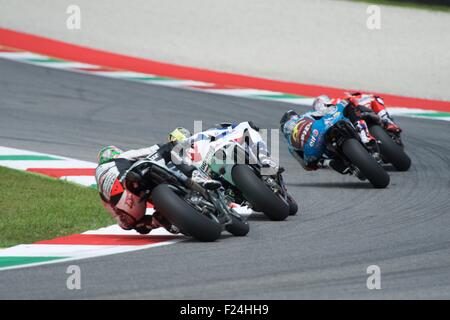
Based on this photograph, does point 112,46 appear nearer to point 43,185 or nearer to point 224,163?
point 43,185

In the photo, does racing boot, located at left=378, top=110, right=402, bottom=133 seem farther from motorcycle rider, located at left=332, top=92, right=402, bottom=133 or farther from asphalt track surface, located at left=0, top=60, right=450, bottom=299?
asphalt track surface, located at left=0, top=60, right=450, bottom=299

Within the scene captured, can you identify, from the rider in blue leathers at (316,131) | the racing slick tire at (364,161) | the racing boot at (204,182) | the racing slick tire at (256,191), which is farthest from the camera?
the rider in blue leathers at (316,131)

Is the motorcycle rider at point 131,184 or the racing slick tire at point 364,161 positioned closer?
the motorcycle rider at point 131,184

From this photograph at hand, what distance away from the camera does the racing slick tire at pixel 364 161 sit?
12.2 m

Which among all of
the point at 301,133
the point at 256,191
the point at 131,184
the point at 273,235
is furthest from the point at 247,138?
the point at 301,133

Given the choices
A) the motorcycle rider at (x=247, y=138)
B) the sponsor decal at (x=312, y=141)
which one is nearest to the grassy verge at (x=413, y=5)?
the sponsor decal at (x=312, y=141)

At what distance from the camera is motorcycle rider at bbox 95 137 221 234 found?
381 inches

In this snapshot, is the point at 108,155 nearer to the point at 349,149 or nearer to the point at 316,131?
the point at 349,149

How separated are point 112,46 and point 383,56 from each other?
4723 mm

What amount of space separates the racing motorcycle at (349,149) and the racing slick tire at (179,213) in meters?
3.08

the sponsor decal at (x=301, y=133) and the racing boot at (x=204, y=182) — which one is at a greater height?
the racing boot at (x=204, y=182)

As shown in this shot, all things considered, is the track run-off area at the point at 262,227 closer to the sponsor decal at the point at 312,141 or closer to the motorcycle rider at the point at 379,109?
the sponsor decal at the point at 312,141

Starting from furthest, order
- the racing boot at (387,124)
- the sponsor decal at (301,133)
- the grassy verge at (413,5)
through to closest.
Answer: the grassy verge at (413,5), the racing boot at (387,124), the sponsor decal at (301,133)

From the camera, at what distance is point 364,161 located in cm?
1216
